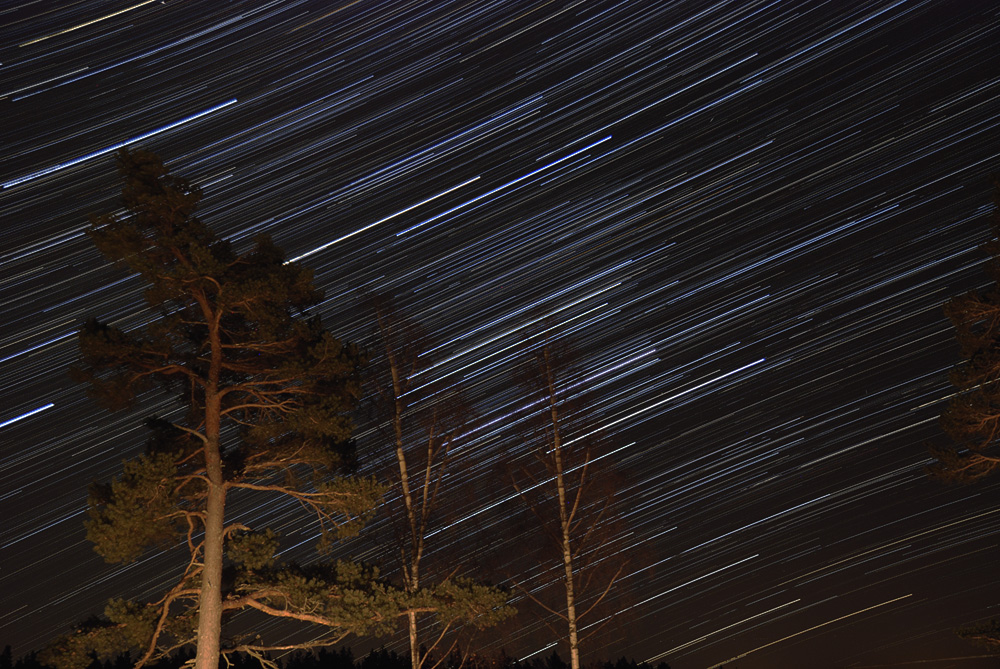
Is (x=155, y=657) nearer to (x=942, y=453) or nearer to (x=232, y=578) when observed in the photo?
(x=232, y=578)

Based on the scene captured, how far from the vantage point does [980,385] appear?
1406 centimetres

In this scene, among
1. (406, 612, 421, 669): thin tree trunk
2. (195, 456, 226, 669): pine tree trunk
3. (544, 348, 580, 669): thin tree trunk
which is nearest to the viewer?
(195, 456, 226, 669): pine tree trunk

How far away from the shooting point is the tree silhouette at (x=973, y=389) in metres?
13.8

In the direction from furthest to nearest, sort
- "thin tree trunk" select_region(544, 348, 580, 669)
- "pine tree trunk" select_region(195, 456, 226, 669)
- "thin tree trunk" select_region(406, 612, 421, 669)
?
"thin tree trunk" select_region(544, 348, 580, 669)
"thin tree trunk" select_region(406, 612, 421, 669)
"pine tree trunk" select_region(195, 456, 226, 669)

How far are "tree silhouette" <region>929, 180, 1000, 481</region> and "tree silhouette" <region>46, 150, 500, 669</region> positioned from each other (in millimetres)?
9569

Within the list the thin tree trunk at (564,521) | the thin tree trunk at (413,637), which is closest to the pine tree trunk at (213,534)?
the thin tree trunk at (413,637)

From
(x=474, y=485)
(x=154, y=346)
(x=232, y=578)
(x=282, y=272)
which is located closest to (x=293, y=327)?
(x=282, y=272)

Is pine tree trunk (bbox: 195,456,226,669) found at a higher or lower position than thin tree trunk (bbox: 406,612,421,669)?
higher

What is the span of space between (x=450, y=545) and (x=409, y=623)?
8.81 feet

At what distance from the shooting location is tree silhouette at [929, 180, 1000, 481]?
45.4 ft

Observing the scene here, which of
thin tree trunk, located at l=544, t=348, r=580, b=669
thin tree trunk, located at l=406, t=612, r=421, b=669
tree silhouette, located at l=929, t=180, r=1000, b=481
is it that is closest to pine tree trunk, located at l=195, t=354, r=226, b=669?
thin tree trunk, located at l=406, t=612, r=421, b=669

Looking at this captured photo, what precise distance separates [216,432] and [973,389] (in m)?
13.2

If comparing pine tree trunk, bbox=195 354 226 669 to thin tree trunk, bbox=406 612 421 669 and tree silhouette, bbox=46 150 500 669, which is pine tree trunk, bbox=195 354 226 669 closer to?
tree silhouette, bbox=46 150 500 669

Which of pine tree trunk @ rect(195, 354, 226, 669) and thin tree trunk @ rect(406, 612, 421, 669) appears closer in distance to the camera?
pine tree trunk @ rect(195, 354, 226, 669)
